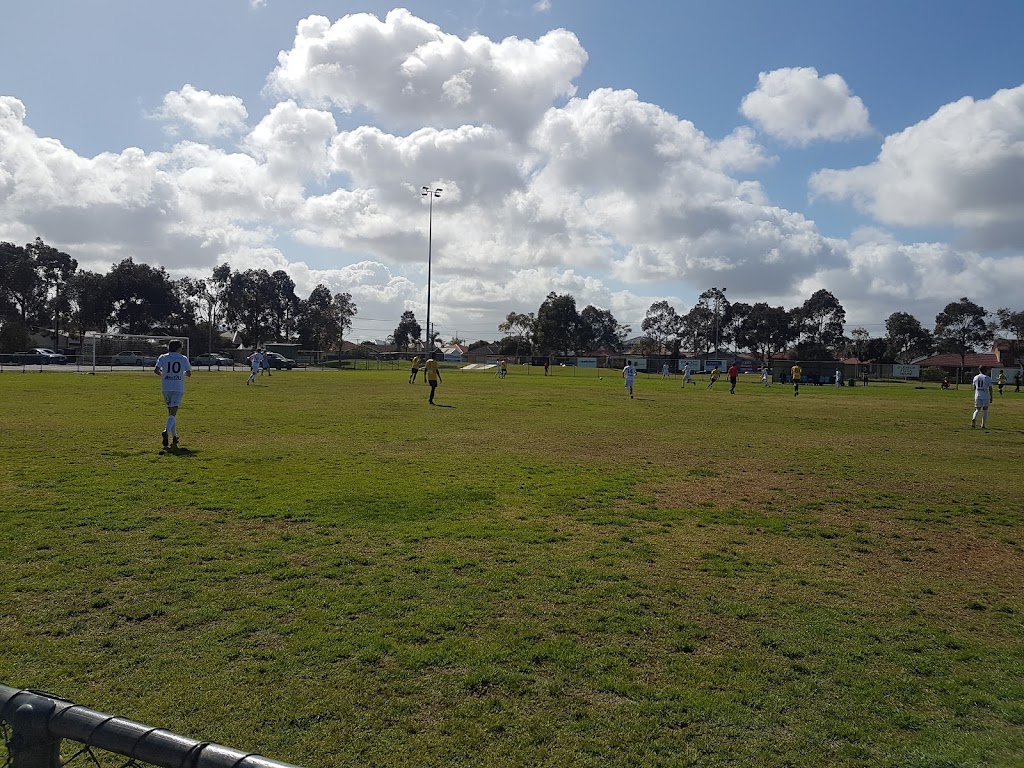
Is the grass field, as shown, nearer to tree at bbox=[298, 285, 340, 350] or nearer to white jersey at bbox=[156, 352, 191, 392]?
white jersey at bbox=[156, 352, 191, 392]

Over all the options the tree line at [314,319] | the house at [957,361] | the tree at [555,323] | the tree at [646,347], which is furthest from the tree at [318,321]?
the house at [957,361]

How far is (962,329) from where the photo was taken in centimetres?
11456

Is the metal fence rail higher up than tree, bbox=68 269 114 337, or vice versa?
tree, bbox=68 269 114 337

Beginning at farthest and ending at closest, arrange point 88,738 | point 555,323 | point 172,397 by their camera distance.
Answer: point 555,323 → point 172,397 → point 88,738

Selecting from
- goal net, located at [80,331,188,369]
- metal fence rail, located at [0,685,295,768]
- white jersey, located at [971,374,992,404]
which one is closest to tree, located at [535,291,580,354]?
goal net, located at [80,331,188,369]

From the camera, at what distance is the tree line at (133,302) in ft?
292

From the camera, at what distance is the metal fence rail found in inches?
70.7

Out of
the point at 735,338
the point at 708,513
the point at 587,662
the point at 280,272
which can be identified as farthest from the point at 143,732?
the point at 735,338

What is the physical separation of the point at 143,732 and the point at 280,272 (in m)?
121

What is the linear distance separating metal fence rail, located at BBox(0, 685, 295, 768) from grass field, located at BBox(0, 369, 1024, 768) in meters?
1.62

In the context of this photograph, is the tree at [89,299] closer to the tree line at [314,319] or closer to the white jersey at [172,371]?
the tree line at [314,319]

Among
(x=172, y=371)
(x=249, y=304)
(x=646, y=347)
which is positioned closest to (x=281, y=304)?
(x=249, y=304)

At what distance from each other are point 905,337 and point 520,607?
131 metres

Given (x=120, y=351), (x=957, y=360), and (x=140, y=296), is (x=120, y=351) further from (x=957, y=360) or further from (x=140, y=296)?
(x=957, y=360)
